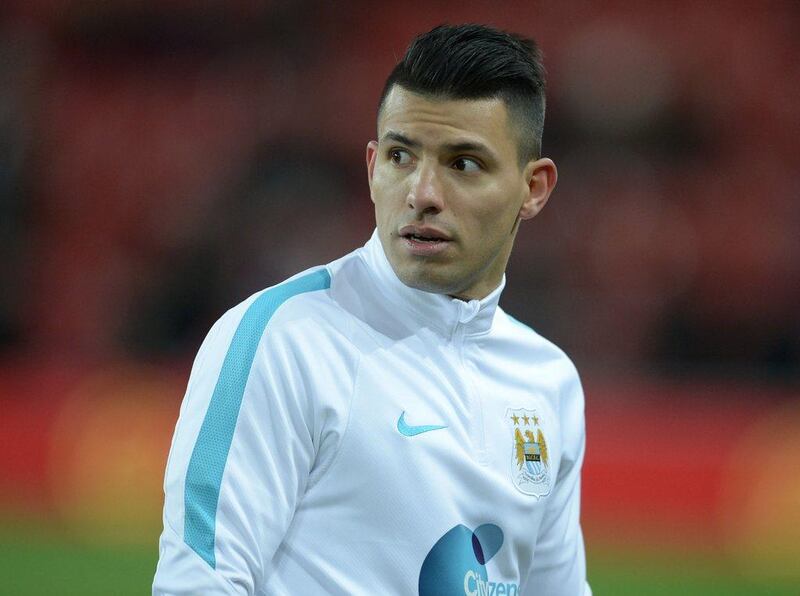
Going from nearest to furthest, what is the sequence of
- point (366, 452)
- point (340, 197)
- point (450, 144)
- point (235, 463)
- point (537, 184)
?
point (235, 463), point (366, 452), point (450, 144), point (537, 184), point (340, 197)

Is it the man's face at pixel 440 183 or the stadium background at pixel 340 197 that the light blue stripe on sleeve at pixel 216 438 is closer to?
the man's face at pixel 440 183

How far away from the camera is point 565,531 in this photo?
8.29 feet

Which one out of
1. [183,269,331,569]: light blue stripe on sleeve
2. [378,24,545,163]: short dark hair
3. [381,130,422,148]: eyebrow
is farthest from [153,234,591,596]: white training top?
[378,24,545,163]: short dark hair

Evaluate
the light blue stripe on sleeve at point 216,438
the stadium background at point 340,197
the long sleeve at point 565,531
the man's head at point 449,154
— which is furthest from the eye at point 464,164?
the stadium background at point 340,197

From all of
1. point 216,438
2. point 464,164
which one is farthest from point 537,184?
point 216,438

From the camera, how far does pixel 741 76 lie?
9133 mm

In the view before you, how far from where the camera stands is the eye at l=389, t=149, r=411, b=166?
220 cm

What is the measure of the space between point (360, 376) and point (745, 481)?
4121 mm

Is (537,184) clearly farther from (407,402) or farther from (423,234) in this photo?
(407,402)

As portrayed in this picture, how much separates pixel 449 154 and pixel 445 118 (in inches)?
2.6

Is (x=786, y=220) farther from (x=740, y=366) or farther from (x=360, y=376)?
(x=360, y=376)

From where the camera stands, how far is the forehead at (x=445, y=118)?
2164 mm

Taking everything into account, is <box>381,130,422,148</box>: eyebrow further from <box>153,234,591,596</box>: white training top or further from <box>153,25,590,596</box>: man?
<box>153,234,591,596</box>: white training top

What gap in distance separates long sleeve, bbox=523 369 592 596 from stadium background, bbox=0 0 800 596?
3514 millimetres
